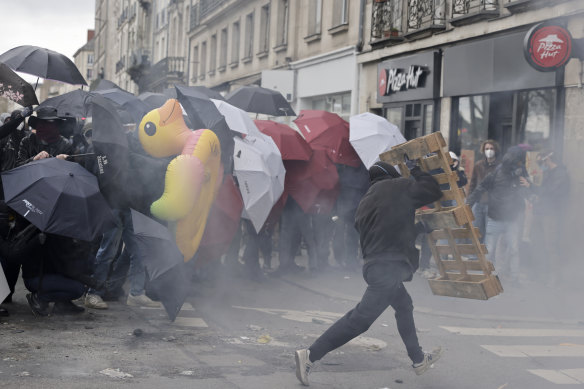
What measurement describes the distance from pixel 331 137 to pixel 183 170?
12.5 feet

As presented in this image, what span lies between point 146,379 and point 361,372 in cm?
154

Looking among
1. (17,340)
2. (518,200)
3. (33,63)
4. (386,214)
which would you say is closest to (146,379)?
(17,340)

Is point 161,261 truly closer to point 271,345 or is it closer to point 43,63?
point 271,345

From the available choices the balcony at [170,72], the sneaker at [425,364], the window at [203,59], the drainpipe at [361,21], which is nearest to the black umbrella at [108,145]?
the sneaker at [425,364]

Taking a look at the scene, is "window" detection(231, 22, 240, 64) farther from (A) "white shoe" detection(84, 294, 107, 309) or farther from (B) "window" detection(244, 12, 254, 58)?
(A) "white shoe" detection(84, 294, 107, 309)

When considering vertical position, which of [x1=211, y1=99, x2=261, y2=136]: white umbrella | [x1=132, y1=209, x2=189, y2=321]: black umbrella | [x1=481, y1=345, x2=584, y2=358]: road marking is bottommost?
[x1=481, y1=345, x2=584, y2=358]: road marking

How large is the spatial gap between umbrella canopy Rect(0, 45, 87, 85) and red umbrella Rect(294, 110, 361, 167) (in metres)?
2.90

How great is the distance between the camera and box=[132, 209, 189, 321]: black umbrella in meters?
6.52

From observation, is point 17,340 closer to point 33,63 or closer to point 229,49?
point 33,63

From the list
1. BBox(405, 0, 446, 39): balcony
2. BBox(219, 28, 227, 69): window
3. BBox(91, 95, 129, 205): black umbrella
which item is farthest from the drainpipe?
BBox(219, 28, 227, 69): window

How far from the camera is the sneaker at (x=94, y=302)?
7.36m

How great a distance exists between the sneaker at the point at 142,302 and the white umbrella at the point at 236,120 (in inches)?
77.2

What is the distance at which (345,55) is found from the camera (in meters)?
19.5

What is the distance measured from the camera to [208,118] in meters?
7.96
